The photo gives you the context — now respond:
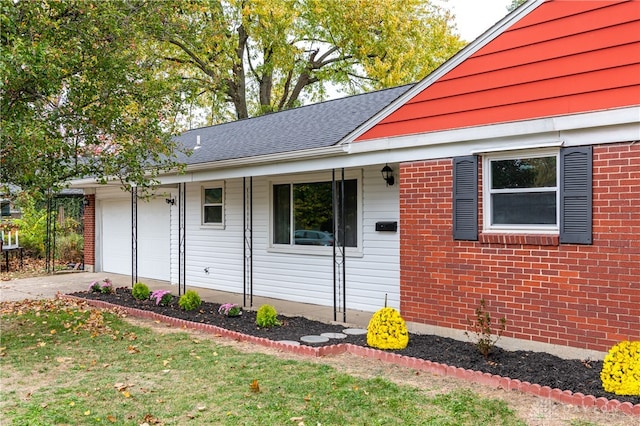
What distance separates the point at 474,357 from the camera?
6.12 m

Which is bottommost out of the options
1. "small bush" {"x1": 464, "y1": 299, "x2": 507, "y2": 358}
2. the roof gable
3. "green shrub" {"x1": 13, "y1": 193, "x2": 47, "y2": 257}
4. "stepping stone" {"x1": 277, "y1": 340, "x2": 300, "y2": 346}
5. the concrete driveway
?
the concrete driveway

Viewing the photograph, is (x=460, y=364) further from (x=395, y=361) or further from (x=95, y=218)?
(x=95, y=218)

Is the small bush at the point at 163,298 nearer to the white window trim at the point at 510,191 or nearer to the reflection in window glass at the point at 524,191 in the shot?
the white window trim at the point at 510,191

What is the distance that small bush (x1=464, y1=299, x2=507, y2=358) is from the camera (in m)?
6.12

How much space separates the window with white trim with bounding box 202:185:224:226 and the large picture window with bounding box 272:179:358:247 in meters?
1.83

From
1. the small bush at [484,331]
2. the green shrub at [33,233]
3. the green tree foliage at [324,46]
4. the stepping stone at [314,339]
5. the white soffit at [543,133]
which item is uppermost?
the green tree foliage at [324,46]

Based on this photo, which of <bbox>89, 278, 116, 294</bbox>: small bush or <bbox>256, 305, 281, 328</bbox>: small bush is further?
<bbox>89, 278, 116, 294</bbox>: small bush

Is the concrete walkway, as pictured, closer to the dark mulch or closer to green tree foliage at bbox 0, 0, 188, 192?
the dark mulch

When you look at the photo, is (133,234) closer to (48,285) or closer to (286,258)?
(48,285)

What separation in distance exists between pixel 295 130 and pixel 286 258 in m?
2.61

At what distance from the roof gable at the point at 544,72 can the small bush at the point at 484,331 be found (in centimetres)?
234

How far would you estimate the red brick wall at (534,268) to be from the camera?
221 inches

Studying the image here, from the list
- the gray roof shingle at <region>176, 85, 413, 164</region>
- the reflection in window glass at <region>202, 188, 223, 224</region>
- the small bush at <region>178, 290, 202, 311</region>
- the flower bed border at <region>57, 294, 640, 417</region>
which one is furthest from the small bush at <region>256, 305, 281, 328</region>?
the reflection in window glass at <region>202, 188, 223, 224</region>

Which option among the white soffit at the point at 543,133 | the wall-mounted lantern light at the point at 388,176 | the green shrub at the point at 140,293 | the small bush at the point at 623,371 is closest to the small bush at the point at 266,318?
the wall-mounted lantern light at the point at 388,176
